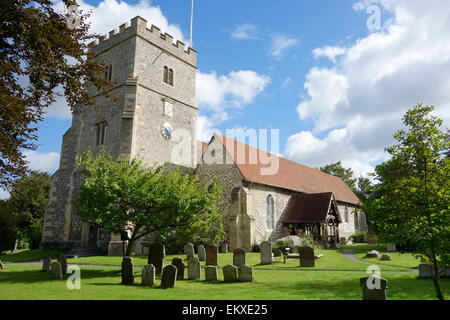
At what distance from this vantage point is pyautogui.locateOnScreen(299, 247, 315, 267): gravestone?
46.6 feet

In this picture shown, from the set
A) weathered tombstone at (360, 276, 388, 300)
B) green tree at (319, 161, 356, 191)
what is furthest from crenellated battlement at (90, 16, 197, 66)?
green tree at (319, 161, 356, 191)

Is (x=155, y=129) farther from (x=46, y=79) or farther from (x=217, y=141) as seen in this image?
(x=46, y=79)

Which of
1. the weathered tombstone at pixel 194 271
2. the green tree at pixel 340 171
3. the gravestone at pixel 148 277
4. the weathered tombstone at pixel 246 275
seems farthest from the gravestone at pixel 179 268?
the green tree at pixel 340 171

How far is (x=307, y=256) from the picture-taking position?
1429 centimetres

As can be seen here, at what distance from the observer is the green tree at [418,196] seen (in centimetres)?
728

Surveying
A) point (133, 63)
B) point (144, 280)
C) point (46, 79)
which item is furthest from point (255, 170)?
point (46, 79)

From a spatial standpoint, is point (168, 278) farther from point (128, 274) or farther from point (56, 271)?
point (56, 271)

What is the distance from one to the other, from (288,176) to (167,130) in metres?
11.9

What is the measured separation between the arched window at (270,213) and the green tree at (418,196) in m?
15.1

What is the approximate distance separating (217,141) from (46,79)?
53.5 feet

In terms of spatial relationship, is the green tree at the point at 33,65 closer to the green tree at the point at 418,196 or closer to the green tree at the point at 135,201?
the green tree at the point at 135,201

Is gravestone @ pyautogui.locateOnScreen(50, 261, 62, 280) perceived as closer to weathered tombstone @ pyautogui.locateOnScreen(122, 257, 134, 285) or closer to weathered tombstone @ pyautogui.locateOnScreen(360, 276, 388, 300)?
weathered tombstone @ pyautogui.locateOnScreen(122, 257, 134, 285)

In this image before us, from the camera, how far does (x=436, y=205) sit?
7.49 meters

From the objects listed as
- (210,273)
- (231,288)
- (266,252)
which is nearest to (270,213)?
(266,252)
